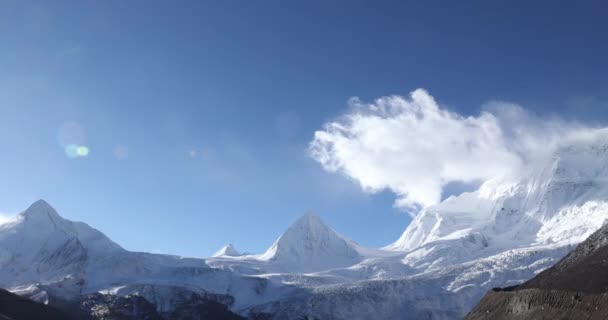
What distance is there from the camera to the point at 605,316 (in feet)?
307

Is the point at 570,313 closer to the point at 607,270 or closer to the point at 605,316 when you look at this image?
the point at 605,316

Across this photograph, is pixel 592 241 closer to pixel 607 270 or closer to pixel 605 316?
pixel 607 270

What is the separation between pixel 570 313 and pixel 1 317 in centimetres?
13167

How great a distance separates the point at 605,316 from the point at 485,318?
31783 mm

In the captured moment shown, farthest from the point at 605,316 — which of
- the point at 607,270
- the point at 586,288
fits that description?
the point at 607,270

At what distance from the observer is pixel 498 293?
12988 cm

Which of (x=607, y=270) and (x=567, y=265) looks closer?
(x=607, y=270)

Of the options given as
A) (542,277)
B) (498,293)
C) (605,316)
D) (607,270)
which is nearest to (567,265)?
(542,277)

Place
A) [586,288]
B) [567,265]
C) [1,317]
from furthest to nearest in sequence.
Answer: [567,265]
[1,317]
[586,288]

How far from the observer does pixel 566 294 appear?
105 meters

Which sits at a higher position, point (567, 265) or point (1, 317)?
point (567, 265)

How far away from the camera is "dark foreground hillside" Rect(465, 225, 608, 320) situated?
99875mm

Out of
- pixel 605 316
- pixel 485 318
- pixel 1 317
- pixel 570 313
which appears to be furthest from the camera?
pixel 1 317

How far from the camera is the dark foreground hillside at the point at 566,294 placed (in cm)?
9988
